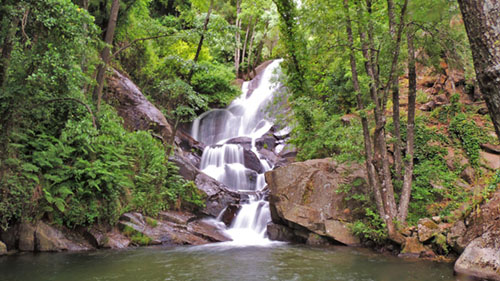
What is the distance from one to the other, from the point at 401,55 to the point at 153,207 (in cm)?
995

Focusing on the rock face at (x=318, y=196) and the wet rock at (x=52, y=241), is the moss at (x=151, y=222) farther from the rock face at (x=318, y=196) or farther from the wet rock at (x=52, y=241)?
the rock face at (x=318, y=196)

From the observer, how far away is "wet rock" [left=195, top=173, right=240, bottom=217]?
46.5ft

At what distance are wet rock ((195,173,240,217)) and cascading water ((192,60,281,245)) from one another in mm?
784

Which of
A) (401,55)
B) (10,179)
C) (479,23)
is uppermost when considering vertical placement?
(401,55)

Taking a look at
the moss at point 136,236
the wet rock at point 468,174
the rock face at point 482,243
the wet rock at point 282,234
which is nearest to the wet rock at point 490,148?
the wet rock at point 468,174

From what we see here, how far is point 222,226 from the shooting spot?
13.6 metres

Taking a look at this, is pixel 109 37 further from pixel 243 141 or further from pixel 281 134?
pixel 281 134

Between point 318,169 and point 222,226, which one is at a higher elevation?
point 318,169

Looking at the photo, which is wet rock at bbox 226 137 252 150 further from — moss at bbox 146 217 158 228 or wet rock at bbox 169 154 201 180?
moss at bbox 146 217 158 228

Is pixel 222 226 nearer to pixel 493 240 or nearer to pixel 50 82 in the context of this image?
pixel 50 82

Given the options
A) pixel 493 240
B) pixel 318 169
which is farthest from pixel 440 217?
pixel 318 169

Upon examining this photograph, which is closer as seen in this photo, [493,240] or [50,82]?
[493,240]

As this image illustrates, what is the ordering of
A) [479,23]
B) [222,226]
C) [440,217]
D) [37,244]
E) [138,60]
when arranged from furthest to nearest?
[138,60]
[222,226]
[440,217]
[37,244]
[479,23]

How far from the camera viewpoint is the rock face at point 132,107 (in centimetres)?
1622
